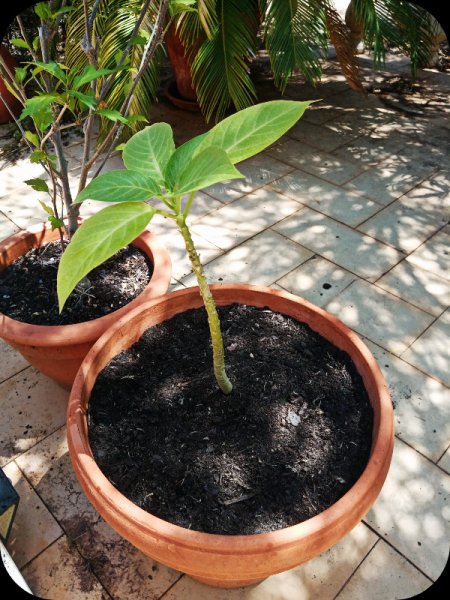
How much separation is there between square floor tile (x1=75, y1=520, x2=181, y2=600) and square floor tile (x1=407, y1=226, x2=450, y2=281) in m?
2.09

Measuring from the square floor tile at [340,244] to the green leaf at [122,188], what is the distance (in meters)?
1.92

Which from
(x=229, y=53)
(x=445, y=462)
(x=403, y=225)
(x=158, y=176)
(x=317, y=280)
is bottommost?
(x=445, y=462)

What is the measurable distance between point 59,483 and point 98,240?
1301 mm

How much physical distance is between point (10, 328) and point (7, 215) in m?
1.68

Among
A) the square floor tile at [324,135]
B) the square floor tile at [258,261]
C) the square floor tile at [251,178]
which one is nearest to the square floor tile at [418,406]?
the square floor tile at [258,261]

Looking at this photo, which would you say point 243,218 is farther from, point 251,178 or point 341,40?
point 341,40

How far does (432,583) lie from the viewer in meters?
1.56

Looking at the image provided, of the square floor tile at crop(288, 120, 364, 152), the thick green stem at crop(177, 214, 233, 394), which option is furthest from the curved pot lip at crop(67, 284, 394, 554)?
the square floor tile at crop(288, 120, 364, 152)

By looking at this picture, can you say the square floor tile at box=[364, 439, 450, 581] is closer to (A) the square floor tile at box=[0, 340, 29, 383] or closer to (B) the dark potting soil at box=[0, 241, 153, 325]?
(B) the dark potting soil at box=[0, 241, 153, 325]

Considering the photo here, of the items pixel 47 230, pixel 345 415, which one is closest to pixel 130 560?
pixel 345 415

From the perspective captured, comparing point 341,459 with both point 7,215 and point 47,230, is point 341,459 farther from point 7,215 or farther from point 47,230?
point 7,215

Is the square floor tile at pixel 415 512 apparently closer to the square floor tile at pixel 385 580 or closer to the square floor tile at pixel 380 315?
the square floor tile at pixel 385 580

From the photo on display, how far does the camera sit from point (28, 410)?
207 cm

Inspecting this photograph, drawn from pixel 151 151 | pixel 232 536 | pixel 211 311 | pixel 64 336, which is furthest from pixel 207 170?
pixel 64 336
